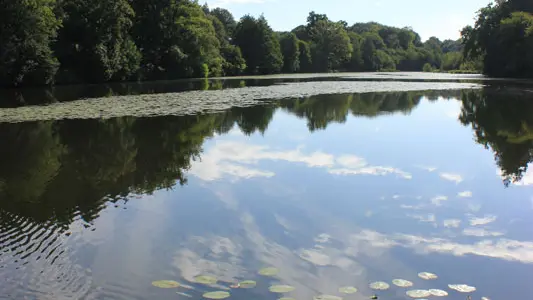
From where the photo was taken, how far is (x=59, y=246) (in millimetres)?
5688

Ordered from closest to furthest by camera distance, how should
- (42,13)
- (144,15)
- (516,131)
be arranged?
(516,131) → (42,13) → (144,15)

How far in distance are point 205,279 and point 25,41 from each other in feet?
125

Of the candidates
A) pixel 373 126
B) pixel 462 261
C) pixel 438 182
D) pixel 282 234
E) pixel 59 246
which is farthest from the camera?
pixel 373 126

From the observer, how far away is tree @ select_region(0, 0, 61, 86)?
3534 centimetres

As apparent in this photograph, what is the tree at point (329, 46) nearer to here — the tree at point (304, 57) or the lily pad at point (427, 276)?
the tree at point (304, 57)

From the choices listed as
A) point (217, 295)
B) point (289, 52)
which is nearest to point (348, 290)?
point (217, 295)

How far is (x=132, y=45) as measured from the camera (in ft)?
163

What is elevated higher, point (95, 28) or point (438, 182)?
point (95, 28)

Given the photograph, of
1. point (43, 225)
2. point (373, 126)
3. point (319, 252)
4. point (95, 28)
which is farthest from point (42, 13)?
point (319, 252)

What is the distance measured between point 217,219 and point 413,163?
18.4 feet

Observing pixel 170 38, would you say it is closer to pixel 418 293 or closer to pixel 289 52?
pixel 289 52

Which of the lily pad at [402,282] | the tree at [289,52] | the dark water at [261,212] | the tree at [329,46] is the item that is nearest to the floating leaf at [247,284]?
the dark water at [261,212]

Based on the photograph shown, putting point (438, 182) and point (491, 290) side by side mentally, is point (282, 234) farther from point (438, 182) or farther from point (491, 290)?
point (438, 182)

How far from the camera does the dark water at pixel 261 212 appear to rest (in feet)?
16.0
